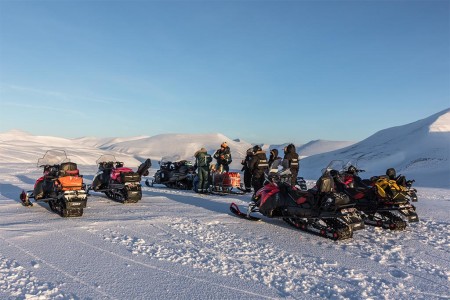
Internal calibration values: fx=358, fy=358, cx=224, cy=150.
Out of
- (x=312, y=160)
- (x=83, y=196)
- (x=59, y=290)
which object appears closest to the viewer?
(x=59, y=290)

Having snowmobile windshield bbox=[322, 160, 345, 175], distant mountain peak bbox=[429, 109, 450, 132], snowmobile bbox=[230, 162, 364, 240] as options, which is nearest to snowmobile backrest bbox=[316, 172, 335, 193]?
snowmobile bbox=[230, 162, 364, 240]

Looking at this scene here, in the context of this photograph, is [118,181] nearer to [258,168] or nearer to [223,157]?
[258,168]

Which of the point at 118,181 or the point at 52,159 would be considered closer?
the point at 52,159

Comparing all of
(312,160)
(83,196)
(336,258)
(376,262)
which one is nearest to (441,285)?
(376,262)

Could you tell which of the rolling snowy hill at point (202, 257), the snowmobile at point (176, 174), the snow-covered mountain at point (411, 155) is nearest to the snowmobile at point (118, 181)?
the rolling snowy hill at point (202, 257)

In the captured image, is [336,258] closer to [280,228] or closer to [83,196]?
[280,228]

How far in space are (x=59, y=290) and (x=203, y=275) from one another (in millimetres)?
1493

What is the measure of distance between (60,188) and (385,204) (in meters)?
6.60

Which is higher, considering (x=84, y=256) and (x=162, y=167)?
(x=162, y=167)

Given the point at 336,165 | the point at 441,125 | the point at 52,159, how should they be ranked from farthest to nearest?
the point at 441,125 → the point at 52,159 → the point at 336,165

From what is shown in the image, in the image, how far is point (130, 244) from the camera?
5246 mm

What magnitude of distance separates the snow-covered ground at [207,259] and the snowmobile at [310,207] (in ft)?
0.67

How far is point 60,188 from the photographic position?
295 inches

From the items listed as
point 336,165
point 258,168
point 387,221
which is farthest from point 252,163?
point 387,221
